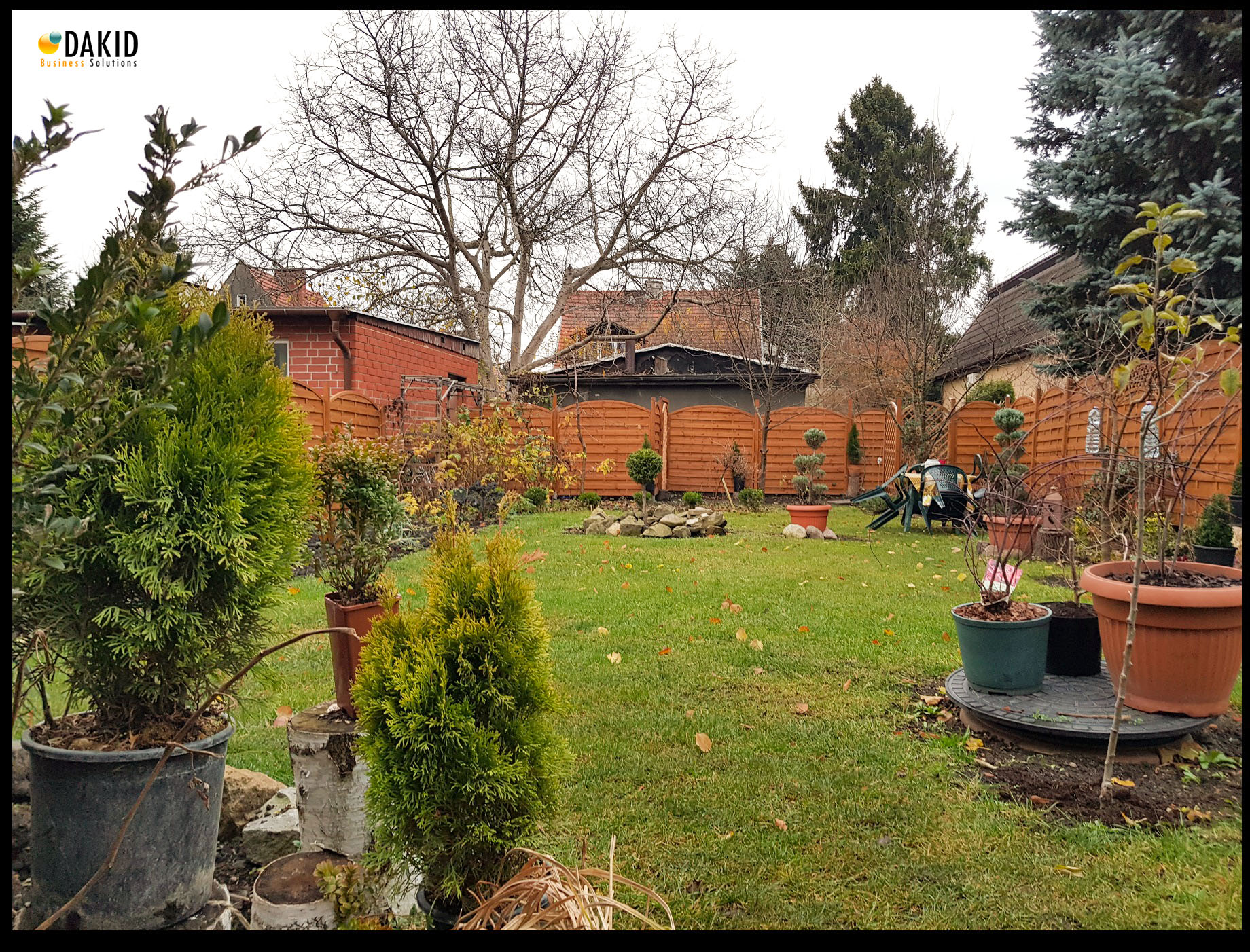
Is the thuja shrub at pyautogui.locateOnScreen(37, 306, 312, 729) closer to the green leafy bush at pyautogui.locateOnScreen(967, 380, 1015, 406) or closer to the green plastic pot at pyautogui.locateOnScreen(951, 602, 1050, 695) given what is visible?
the green plastic pot at pyautogui.locateOnScreen(951, 602, 1050, 695)

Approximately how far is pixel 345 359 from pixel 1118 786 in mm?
11985

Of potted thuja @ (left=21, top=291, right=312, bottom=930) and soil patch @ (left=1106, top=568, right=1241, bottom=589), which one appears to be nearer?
potted thuja @ (left=21, top=291, right=312, bottom=930)

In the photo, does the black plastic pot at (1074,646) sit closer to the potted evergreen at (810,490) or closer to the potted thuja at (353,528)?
the potted thuja at (353,528)

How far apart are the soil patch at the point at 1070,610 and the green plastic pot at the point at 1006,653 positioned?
0.40 metres

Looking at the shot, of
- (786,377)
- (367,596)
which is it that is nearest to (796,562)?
(367,596)

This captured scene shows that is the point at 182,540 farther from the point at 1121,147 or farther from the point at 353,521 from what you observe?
the point at 1121,147

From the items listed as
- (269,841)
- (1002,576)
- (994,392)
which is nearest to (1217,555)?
(1002,576)

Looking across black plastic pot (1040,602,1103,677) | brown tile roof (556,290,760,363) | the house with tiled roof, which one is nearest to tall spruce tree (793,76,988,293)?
the house with tiled roof

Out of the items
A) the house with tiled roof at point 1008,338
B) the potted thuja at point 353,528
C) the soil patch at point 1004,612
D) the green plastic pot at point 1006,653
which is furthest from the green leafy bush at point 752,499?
the potted thuja at point 353,528

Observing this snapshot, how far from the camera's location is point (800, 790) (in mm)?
2912

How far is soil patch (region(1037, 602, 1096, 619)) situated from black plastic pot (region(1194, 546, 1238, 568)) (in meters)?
3.53

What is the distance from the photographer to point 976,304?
60.8 feet

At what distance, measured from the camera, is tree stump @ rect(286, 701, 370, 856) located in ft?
7.30

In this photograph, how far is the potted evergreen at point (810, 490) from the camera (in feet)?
34.8
